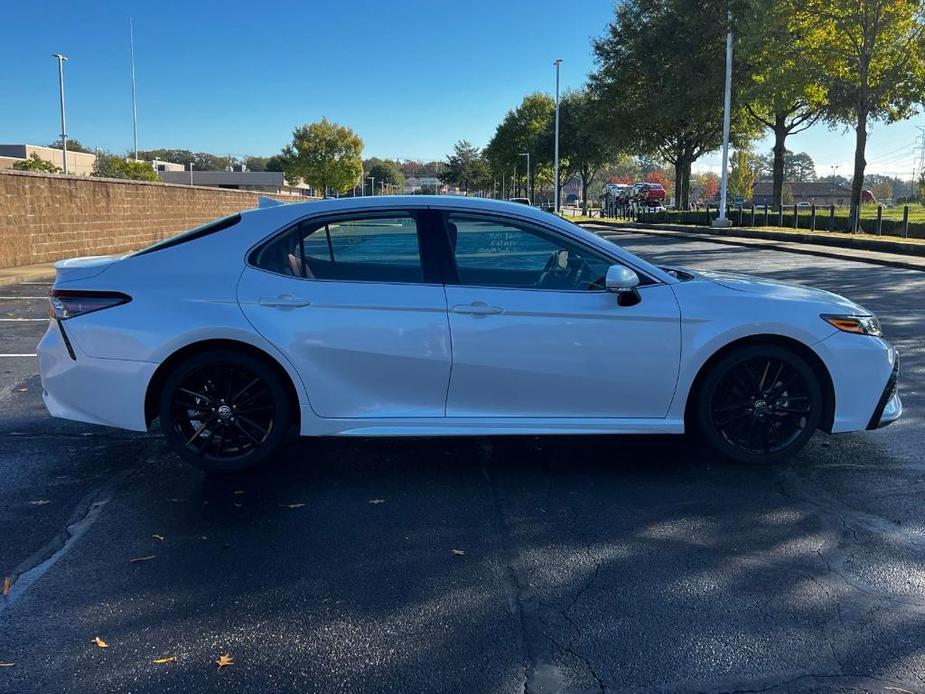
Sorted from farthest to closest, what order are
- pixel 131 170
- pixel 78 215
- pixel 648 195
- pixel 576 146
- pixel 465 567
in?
1. pixel 648 195
2. pixel 131 170
3. pixel 576 146
4. pixel 78 215
5. pixel 465 567

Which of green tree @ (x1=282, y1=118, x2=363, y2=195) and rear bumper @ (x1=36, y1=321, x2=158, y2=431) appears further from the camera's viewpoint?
green tree @ (x1=282, y1=118, x2=363, y2=195)

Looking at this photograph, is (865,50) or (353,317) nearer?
(353,317)

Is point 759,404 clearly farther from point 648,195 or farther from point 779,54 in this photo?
point 648,195

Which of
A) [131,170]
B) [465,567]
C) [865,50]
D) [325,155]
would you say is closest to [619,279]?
[465,567]

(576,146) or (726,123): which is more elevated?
(576,146)

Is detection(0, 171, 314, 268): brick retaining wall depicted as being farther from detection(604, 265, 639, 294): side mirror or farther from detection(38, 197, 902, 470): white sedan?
detection(604, 265, 639, 294): side mirror

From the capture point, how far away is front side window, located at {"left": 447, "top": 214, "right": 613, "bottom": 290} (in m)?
4.61

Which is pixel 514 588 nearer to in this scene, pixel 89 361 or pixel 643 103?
pixel 89 361

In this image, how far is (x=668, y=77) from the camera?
1508 inches

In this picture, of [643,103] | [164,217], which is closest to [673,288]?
[164,217]

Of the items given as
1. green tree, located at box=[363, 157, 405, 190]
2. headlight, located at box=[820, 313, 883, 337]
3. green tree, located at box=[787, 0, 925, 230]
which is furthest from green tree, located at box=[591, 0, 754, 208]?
green tree, located at box=[363, 157, 405, 190]

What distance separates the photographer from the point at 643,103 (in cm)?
4225

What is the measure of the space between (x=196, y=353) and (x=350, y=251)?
1056mm

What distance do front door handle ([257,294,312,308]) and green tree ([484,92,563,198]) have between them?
5825 cm
